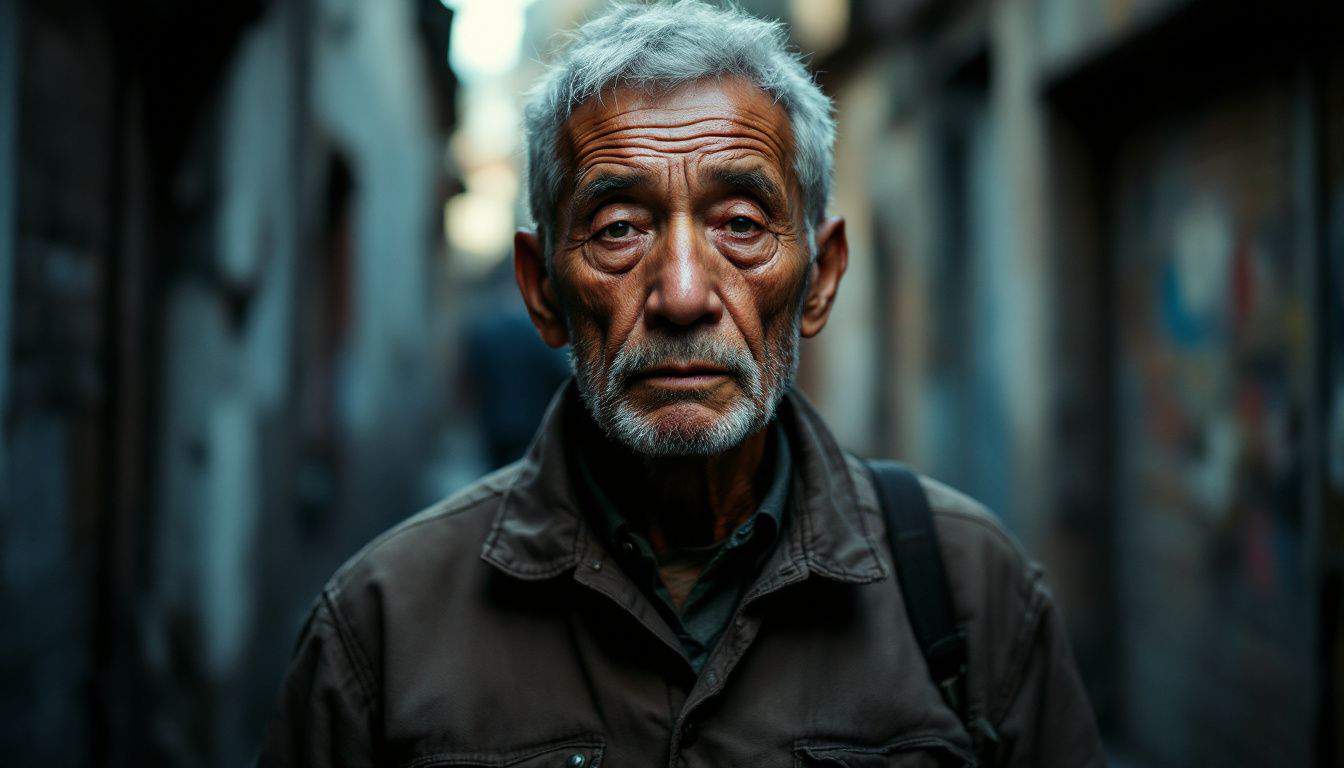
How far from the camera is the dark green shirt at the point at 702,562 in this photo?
1.72 meters

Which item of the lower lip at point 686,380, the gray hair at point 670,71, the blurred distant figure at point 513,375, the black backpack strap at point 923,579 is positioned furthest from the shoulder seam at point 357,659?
the blurred distant figure at point 513,375

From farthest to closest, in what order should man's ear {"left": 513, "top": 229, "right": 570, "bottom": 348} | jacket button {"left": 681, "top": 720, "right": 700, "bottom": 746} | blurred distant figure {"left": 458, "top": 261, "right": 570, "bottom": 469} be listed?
blurred distant figure {"left": 458, "top": 261, "right": 570, "bottom": 469}
man's ear {"left": 513, "top": 229, "right": 570, "bottom": 348}
jacket button {"left": 681, "top": 720, "right": 700, "bottom": 746}

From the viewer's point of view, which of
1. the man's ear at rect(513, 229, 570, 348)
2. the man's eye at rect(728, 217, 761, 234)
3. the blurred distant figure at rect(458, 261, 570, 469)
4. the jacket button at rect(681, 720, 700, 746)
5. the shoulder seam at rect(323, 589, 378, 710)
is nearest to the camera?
the jacket button at rect(681, 720, 700, 746)

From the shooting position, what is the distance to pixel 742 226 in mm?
1816

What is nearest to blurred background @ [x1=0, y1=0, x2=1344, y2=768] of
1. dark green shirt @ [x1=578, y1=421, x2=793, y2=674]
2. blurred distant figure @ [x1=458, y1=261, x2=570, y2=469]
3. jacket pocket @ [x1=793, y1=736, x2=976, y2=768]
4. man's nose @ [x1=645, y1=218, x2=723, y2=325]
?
blurred distant figure @ [x1=458, y1=261, x2=570, y2=469]

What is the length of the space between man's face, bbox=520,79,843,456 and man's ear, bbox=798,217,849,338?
0.59 feet

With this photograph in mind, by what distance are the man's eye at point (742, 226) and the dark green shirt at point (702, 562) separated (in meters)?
0.46

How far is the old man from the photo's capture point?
164cm

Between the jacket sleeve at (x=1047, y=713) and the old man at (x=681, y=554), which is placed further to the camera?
the jacket sleeve at (x=1047, y=713)

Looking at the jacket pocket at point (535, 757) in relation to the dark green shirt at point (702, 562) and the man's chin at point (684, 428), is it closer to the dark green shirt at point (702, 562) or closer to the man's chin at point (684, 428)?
the dark green shirt at point (702, 562)

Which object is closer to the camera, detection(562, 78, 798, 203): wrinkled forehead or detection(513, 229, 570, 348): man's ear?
detection(562, 78, 798, 203): wrinkled forehead

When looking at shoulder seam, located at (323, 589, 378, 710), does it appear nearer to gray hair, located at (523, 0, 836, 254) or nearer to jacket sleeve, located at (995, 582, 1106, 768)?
gray hair, located at (523, 0, 836, 254)

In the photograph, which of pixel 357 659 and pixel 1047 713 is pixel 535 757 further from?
pixel 1047 713

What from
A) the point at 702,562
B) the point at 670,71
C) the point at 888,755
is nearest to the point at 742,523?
the point at 702,562
